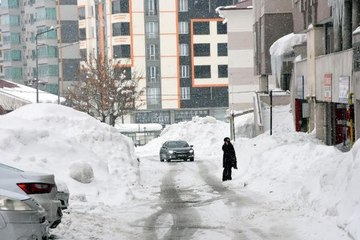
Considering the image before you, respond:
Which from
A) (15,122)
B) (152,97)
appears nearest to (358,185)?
(15,122)

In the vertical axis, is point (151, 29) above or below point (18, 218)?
above

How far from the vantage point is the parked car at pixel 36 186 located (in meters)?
8.19

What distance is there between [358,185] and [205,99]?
217 feet

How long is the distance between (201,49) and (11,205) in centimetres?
6991

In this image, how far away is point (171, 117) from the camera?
75.1m

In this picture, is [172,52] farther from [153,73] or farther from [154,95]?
[154,95]

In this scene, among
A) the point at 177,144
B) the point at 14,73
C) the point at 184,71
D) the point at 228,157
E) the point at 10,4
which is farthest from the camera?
the point at 14,73

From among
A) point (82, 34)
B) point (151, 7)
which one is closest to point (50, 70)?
point (82, 34)

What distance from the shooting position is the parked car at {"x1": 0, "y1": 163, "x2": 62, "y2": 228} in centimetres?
819

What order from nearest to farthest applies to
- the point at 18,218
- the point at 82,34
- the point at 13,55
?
the point at 18,218 < the point at 82,34 < the point at 13,55

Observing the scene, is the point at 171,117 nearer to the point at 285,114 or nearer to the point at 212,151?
the point at 212,151

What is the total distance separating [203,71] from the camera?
7594 centimetres

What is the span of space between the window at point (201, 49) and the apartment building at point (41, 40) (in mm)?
20517

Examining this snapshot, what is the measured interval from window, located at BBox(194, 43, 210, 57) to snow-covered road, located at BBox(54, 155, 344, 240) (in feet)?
193
